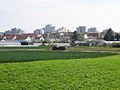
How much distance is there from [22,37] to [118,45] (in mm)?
92412

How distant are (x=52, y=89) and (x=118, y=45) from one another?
56.0m

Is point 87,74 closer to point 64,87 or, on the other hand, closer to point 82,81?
point 82,81

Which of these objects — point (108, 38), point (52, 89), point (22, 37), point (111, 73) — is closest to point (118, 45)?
point (108, 38)

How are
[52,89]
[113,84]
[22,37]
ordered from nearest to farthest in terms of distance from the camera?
[52,89], [113,84], [22,37]

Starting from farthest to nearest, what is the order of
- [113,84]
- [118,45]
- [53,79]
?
[118,45] < [53,79] < [113,84]

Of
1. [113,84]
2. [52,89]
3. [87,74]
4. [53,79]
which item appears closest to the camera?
[52,89]

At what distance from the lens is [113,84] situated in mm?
8781

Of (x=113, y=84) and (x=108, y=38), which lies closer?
(x=113, y=84)

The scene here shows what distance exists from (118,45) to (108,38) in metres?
39.4

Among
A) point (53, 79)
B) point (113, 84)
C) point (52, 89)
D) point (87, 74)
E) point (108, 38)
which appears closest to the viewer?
point (52, 89)

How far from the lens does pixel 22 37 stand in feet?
457

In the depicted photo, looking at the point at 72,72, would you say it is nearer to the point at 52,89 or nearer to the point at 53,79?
the point at 53,79

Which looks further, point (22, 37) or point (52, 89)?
point (22, 37)

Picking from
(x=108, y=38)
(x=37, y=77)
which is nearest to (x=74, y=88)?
(x=37, y=77)
